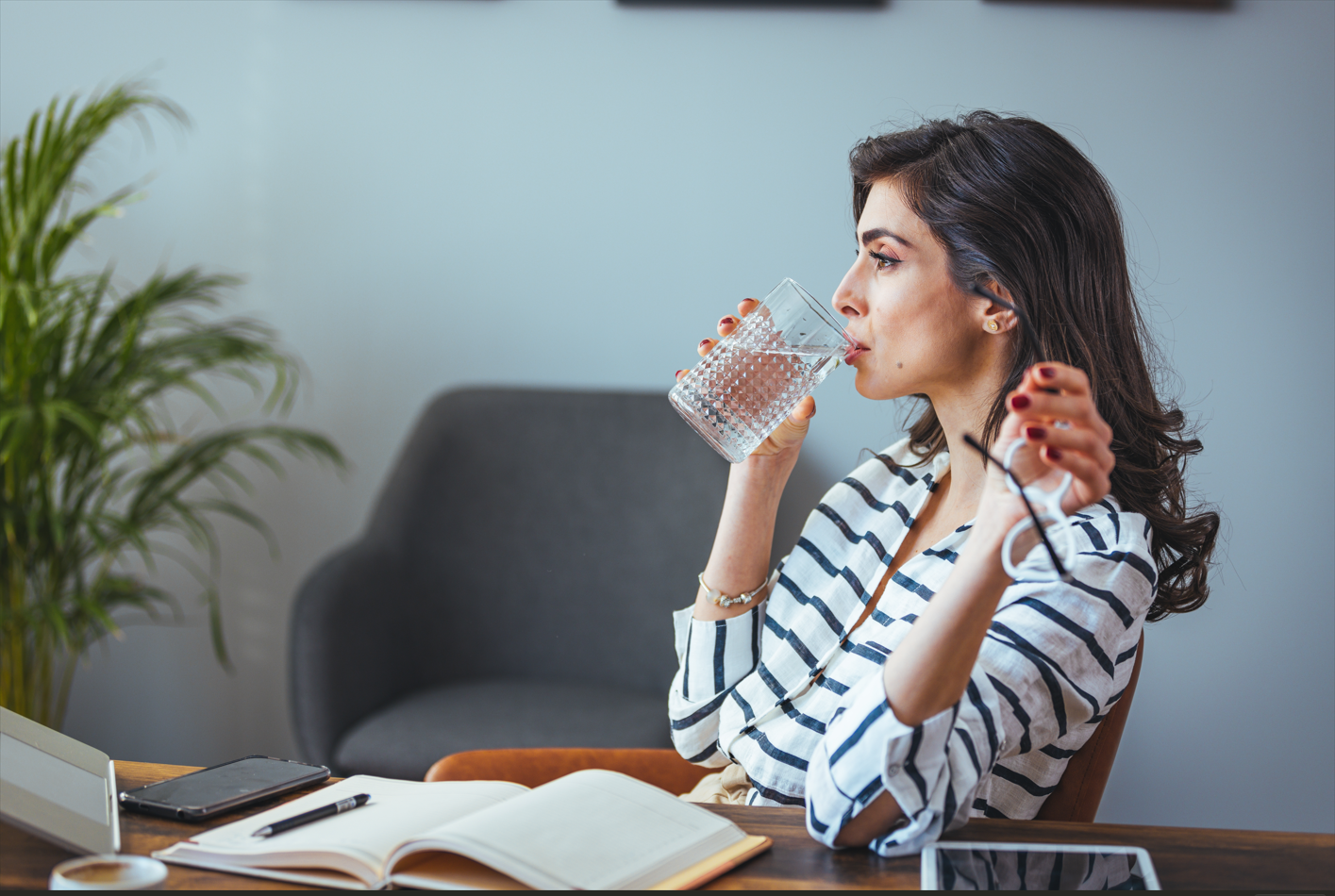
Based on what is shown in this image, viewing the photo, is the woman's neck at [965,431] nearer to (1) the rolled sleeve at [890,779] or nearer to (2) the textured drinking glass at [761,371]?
(2) the textured drinking glass at [761,371]

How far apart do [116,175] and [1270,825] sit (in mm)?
2939

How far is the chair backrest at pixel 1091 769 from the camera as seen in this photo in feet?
3.54

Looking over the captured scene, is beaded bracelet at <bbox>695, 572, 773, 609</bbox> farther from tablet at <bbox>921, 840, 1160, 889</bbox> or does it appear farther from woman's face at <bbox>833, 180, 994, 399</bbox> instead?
tablet at <bbox>921, 840, 1160, 889</bbox>

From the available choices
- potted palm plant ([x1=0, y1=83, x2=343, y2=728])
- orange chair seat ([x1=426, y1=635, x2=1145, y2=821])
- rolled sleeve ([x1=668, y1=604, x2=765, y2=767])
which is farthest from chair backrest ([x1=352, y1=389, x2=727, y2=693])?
rolled sleeve ([x1=668, y1=604, x2=765, y2=767])

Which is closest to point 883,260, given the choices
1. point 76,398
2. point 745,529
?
point 745,529

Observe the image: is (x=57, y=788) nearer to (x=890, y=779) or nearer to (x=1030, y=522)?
(x=890, y=779)

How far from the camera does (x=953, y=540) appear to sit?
1.18 meters

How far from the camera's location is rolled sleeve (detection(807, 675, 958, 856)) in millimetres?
848

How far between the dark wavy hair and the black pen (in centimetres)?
77

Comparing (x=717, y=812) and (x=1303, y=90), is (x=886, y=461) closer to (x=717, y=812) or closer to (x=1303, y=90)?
(x=717, y=812)

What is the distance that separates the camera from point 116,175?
97.7 inches

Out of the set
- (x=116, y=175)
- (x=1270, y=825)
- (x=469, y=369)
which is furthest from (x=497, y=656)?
(x=1270, y=825)

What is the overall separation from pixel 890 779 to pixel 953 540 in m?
0.40

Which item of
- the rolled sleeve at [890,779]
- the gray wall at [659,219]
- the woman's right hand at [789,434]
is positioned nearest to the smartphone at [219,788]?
the rolled sleeve at [890,779]
